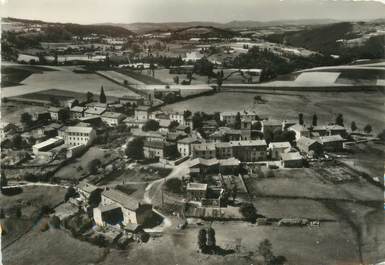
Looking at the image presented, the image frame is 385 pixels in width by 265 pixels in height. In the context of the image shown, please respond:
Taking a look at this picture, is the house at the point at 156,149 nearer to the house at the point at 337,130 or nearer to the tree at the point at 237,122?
the tree at the point at 237,122

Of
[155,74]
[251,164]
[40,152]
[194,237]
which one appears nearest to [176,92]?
[155,74]

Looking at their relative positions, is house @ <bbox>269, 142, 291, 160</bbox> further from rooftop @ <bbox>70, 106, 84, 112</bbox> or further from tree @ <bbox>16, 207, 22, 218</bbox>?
tree @ <bbox>16, 207, 22, 218</bbox>

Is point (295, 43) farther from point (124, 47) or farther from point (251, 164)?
point (124, 47)

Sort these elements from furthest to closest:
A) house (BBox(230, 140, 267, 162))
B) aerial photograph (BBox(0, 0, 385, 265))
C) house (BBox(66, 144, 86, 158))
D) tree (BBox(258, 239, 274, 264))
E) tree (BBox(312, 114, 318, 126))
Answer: tree (BBox(312, 114, 318, 126)) < house (BBox(230, 140, 267, 162)) < house (BBox(66, 144, 86, 158)) < aerial photograph (BBox(0, 0, 385, 265)) < tree (BBox(258, 239, 274, 264))

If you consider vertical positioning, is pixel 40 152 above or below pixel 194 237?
above

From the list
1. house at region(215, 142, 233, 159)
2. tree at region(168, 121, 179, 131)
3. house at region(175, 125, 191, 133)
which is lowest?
house at region(215, 142, 233, 159)

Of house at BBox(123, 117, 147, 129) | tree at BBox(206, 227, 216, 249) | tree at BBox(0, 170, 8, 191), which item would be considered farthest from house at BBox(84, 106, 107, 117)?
tree at BBox(206, 227, 216, 249)

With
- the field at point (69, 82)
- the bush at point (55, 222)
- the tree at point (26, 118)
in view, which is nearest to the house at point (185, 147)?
the field at point (69, 82)

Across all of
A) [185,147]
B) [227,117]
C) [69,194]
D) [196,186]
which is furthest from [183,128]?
[69,194]
